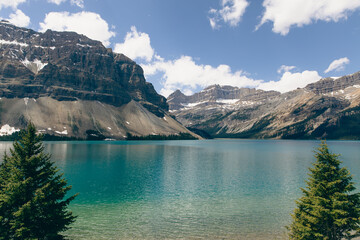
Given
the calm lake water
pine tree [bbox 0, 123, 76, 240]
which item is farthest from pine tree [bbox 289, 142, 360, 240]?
pine tree [bbox 0, 123, 76, 240]

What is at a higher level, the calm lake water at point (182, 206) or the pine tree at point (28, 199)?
the pine tree at point (28, 199)

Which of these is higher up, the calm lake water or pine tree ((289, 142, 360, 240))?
pine tree ((289, 142, 360, 240))

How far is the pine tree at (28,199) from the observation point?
18.1m

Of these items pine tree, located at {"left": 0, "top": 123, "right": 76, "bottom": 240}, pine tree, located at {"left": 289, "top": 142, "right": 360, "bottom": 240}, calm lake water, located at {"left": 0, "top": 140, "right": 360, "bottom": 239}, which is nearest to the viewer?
pine tree, located at {"left": 0, "top": 123, "right": 76, "bottom": 240}

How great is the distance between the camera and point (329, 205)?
20172 mm

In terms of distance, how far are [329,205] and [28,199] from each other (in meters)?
25.4

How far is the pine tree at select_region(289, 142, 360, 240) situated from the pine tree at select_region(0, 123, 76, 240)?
865 inches

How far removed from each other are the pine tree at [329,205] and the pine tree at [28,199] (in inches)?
865

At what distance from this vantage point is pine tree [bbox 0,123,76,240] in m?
18.1

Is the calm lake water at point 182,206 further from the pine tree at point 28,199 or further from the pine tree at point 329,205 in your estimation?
the pine tree at point 28,199

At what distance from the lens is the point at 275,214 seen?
122 feet

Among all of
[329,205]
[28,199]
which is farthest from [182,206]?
[28,199]

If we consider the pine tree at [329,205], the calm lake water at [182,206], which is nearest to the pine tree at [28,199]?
the calm lake water at [182,206]

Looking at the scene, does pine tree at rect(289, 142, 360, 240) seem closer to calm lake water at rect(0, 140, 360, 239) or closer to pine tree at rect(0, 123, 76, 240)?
calm lake water at rect(0, 140, 360, 239)
